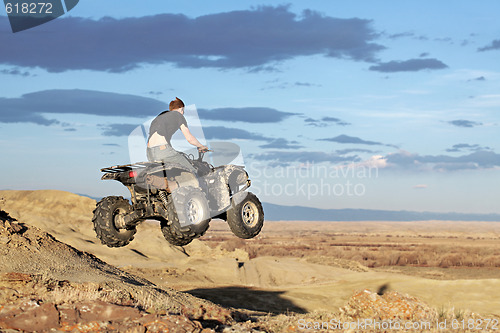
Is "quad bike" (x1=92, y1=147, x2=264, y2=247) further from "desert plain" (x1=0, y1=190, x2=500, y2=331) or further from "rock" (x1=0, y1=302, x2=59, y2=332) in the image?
"desert plain" (x1=0, y1=190, x2=500, y2=331)

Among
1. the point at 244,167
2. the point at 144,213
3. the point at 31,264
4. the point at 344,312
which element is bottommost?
the point at 344,312

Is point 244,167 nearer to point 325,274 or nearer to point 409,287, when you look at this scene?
point 409,287

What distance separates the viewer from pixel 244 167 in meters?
11.6

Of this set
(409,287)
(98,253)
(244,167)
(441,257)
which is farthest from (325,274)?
(244,167)

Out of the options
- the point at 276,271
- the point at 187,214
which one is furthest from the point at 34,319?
the point at 276,271

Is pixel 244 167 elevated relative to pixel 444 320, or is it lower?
elevated

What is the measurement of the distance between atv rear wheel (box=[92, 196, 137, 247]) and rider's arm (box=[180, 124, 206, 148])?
2.31 metres

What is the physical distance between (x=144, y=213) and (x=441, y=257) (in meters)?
54.9

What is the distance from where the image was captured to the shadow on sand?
26.2 metres

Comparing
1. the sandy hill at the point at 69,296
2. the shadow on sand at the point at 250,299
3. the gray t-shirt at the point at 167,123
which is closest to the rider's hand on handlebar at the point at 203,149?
the gray t-shirt at the point at 167,123

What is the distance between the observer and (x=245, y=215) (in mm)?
11453

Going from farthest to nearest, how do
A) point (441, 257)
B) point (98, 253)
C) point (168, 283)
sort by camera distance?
point (441, 257) → point (98, 253) → point (168, 283)

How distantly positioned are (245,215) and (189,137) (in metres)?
2.02

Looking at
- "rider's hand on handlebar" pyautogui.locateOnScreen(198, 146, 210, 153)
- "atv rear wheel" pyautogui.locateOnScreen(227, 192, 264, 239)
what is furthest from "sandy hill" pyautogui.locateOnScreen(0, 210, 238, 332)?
"rider's hand on handlebar" pyautogui.locateOnScreen(198, 146, 210, 153)
